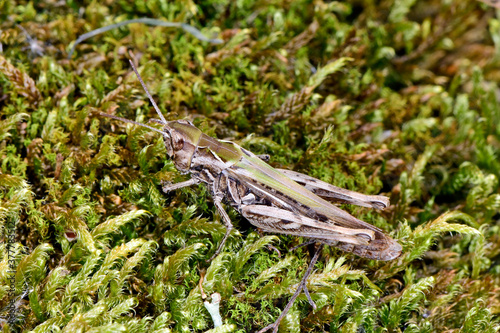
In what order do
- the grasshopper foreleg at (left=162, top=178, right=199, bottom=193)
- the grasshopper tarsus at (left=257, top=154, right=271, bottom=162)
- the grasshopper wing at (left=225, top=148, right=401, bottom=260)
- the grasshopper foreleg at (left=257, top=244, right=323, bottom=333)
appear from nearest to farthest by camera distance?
the grasshopper foreleg at (left=257, top=244, right=323, bottom=333), the grasshopper wing at (left=225, top=148, right=401, bottom=260), the grasshopper foreleg at (left=162, top=178, right=199, bottom=193), the grasshopper tarsus at (left=257, top=154, right=271, bottom=162)

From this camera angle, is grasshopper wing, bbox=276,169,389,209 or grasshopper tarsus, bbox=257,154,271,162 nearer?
grasshopper wing, bbox=276,169,389,209

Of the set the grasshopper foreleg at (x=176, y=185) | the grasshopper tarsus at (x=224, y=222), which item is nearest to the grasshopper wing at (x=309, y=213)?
the grasshopper tarsus at (x=224, y=222)

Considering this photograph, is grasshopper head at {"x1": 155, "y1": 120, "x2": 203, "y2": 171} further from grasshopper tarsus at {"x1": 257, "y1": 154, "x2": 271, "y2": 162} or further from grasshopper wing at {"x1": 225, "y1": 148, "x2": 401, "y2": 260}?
grasshopper tarsus at {"x1": 257, "y1": 154, "x2": 271, "y2": 162}

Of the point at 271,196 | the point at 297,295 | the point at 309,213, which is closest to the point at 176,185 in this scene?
the point at 271,196

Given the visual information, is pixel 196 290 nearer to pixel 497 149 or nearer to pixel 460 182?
pixel 460 182

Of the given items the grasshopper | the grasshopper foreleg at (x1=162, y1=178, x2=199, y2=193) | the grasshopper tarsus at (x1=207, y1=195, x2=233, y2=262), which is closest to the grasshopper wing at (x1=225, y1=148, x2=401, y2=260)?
the grasshopper

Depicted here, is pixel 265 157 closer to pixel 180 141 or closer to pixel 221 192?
pixel 221 192
